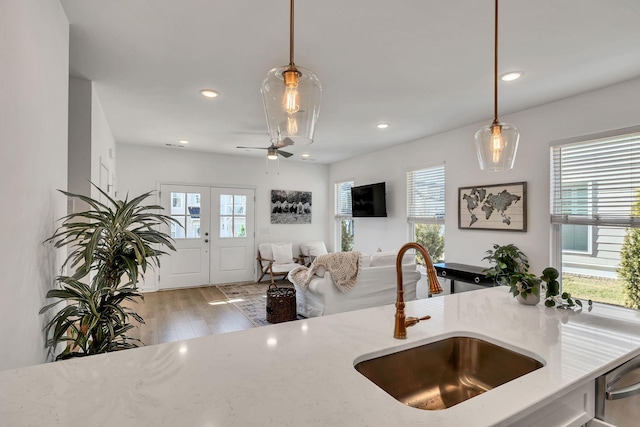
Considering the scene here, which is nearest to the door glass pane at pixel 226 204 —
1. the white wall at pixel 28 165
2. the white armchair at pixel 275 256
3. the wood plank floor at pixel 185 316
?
the white armchair at pixel 275 256

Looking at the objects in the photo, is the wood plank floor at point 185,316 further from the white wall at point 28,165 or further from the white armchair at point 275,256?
the white wall at point 28,165

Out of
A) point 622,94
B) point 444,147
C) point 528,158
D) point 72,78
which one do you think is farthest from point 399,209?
point 72,78

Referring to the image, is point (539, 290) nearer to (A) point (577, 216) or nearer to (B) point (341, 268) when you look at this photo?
(A) point (577, 216)

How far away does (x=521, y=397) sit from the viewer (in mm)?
933

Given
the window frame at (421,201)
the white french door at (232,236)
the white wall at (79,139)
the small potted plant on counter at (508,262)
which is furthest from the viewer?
the white french door at (232,236)

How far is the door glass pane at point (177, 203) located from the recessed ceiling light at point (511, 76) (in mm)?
5487

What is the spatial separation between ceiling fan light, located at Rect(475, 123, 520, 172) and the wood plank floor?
3.33 m

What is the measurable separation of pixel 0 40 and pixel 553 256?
14.7 feet

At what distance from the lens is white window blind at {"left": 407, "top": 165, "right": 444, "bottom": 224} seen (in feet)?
16.1

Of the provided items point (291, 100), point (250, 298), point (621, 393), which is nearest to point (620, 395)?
point (621, 393)

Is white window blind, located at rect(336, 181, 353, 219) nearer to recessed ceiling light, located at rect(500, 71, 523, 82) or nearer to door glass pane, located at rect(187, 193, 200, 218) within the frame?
door glass pane, located at rect(187, 193, 200, 218)

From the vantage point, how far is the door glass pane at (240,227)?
22.0 ft

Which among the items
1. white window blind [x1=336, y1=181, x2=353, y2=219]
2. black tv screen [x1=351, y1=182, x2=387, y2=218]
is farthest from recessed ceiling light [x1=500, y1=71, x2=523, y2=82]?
white window blind [x1=336, y1=181, x2=353, y2=219]

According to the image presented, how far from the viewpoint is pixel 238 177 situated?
6.71 meters
